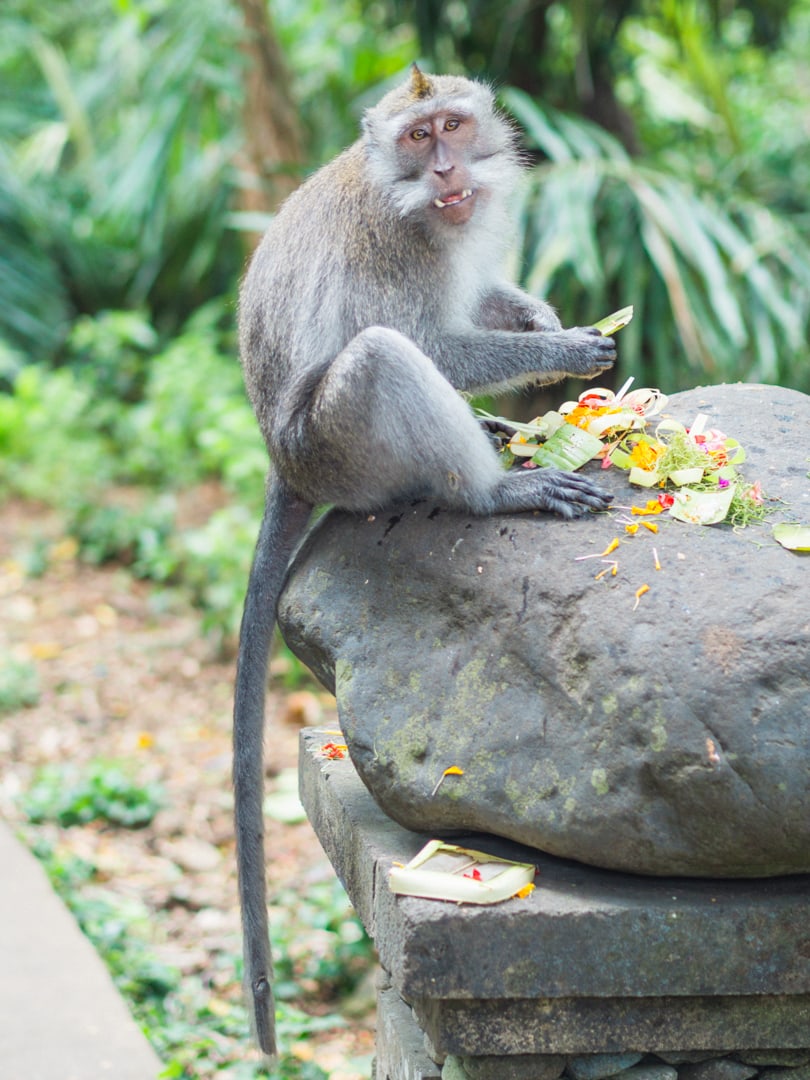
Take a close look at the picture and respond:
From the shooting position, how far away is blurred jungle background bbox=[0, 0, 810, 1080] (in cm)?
559

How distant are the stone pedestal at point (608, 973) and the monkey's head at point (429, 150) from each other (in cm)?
186

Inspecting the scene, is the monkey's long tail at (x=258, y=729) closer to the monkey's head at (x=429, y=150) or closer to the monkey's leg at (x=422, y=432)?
the monkey's leg at (x=422, y=432)

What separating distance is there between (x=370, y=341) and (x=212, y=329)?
8.71m

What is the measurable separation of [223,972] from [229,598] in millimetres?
2970

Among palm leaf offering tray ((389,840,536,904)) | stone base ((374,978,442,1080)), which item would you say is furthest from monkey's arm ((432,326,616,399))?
stone base ((374,978,442,1080))

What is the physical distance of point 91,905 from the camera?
5270mm

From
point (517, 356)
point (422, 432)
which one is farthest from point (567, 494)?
point (517, 356)

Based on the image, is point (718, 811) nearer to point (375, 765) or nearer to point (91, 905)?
point (375, 765)

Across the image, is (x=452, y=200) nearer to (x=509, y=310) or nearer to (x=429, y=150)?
(x=429, y=150)

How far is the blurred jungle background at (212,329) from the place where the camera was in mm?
5586

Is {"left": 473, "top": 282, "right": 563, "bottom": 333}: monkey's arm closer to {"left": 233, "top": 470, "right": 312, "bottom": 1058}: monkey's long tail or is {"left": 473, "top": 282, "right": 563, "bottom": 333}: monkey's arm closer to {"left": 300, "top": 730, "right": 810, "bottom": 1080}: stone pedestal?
{"left": 233, "top": 470, "right": 312, "bottom": 1058}: monkey's long tail

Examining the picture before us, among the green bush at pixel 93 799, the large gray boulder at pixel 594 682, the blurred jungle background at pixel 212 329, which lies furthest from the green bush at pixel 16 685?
the large gray boulder at pixel 594 682

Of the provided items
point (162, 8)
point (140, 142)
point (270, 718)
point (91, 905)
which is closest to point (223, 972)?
point (91, 905)

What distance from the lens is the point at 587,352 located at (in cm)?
348
